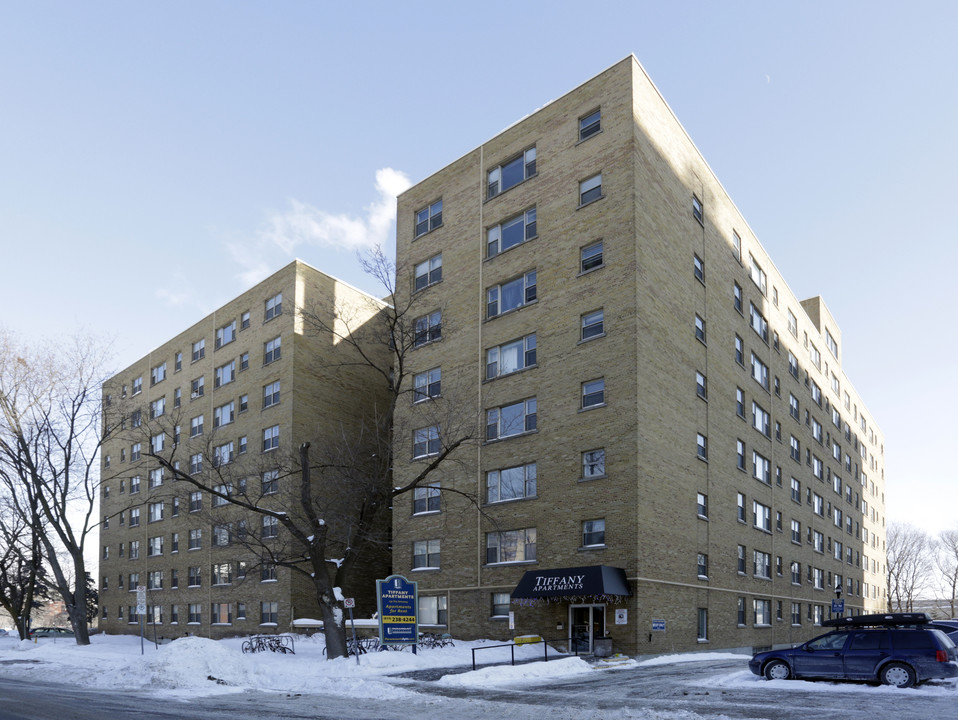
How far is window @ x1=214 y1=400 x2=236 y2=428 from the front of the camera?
5372 cm

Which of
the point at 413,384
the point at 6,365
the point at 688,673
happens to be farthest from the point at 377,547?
the point at 688,673

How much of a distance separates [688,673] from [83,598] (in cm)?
3362

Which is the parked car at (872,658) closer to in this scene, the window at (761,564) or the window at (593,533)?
the window at (593,533)

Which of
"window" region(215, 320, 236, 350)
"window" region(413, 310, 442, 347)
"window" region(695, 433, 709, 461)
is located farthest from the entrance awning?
"window" region(215, 320, 236, 350)

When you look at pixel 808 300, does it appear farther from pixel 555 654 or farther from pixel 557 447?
pixel 555 654

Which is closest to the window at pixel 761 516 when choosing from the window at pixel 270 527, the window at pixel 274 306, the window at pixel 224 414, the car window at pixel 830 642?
the car window at pixel 830 642

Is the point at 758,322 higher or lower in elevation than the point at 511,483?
higher

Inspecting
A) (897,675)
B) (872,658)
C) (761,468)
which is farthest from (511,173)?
(897,675)

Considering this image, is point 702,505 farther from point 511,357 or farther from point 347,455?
point 347,455

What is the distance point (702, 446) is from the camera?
126 feet

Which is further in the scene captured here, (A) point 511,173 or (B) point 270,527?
(B) point 270,527

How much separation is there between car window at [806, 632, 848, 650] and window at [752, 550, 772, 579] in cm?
2222

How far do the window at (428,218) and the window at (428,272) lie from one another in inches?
66.1

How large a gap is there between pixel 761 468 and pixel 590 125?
20989 mm
